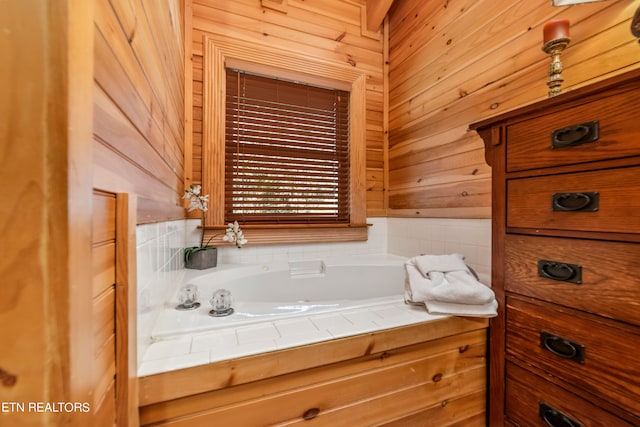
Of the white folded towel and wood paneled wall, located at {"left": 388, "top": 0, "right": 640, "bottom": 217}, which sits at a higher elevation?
wood paneled wall, located at {"left": 388, "top": 0, "right": 640, "bottom": 217}

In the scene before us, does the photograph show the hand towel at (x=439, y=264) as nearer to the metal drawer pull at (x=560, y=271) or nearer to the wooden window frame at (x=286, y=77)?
the metal drawer pull at (x=560, y=271)

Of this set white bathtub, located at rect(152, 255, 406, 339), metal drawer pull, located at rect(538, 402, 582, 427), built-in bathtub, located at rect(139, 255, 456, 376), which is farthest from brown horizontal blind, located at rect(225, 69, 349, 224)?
metal drawer pull, located at rect(538, 402, 582, 427)

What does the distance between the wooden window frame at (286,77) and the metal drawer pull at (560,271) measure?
1.41m

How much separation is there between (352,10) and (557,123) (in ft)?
6.85

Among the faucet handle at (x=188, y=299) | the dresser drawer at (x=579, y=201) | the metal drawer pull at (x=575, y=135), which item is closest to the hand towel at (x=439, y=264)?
the dresser drawer at (x=579, y=201)

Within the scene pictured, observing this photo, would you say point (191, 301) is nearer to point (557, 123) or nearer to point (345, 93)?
point (557, 123)

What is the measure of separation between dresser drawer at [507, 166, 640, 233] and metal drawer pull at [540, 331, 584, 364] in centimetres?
34

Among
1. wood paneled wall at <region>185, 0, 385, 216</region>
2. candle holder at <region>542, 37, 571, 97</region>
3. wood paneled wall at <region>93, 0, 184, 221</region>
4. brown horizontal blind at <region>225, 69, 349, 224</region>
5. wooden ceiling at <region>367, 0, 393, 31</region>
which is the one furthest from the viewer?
wooden ceiling at <region>367, 0, 393, 31</region>

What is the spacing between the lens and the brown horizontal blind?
1914mm

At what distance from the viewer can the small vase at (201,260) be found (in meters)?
1.61

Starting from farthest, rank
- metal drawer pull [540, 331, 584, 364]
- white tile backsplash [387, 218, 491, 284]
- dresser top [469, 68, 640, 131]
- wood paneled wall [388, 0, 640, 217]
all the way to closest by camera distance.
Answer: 1. white tile backsplash [387, 218, 491, 284]
2. wood paneled wall [388, 0, 640, 217]
3. metal drawer pull [540, 331, 584, 364]
4. dresser top [469, 68, 640, 131]

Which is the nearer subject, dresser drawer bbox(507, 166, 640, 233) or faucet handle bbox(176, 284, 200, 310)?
dresser drawer bbox(507, 166, 640, 233)

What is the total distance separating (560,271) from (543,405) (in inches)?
17.6

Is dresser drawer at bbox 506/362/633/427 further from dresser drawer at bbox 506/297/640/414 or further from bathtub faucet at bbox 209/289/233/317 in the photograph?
bathtub faucet at bbox 209/289/233/317
